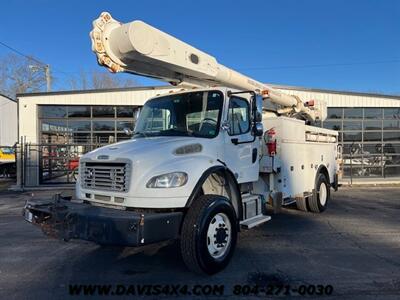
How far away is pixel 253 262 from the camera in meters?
6.36

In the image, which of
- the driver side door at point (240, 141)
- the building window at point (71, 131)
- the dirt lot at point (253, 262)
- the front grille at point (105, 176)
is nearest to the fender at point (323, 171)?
the dirt lot at point (253, 262)

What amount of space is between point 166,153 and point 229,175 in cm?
131

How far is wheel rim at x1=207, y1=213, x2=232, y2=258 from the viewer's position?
5742mm

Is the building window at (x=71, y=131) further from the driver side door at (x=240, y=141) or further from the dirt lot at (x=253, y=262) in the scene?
the driver side door at (x=240, y=141)

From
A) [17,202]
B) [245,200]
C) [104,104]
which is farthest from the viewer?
[104,104]

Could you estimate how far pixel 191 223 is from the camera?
17.8 feet

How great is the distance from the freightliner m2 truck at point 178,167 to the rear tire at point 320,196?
95.7 inches

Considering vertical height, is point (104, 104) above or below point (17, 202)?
above

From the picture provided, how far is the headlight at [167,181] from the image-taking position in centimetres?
541

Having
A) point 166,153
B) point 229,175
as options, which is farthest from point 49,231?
point 229,175

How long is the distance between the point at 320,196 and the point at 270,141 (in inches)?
143

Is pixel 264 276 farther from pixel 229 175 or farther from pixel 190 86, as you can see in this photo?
pixel 190 86

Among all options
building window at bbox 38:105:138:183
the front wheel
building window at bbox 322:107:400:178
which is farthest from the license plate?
building window at bbox 322:107:400:178

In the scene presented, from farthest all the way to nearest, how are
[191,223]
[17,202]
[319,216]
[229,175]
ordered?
[17,202], [319,216], [229,175], [191,223]
